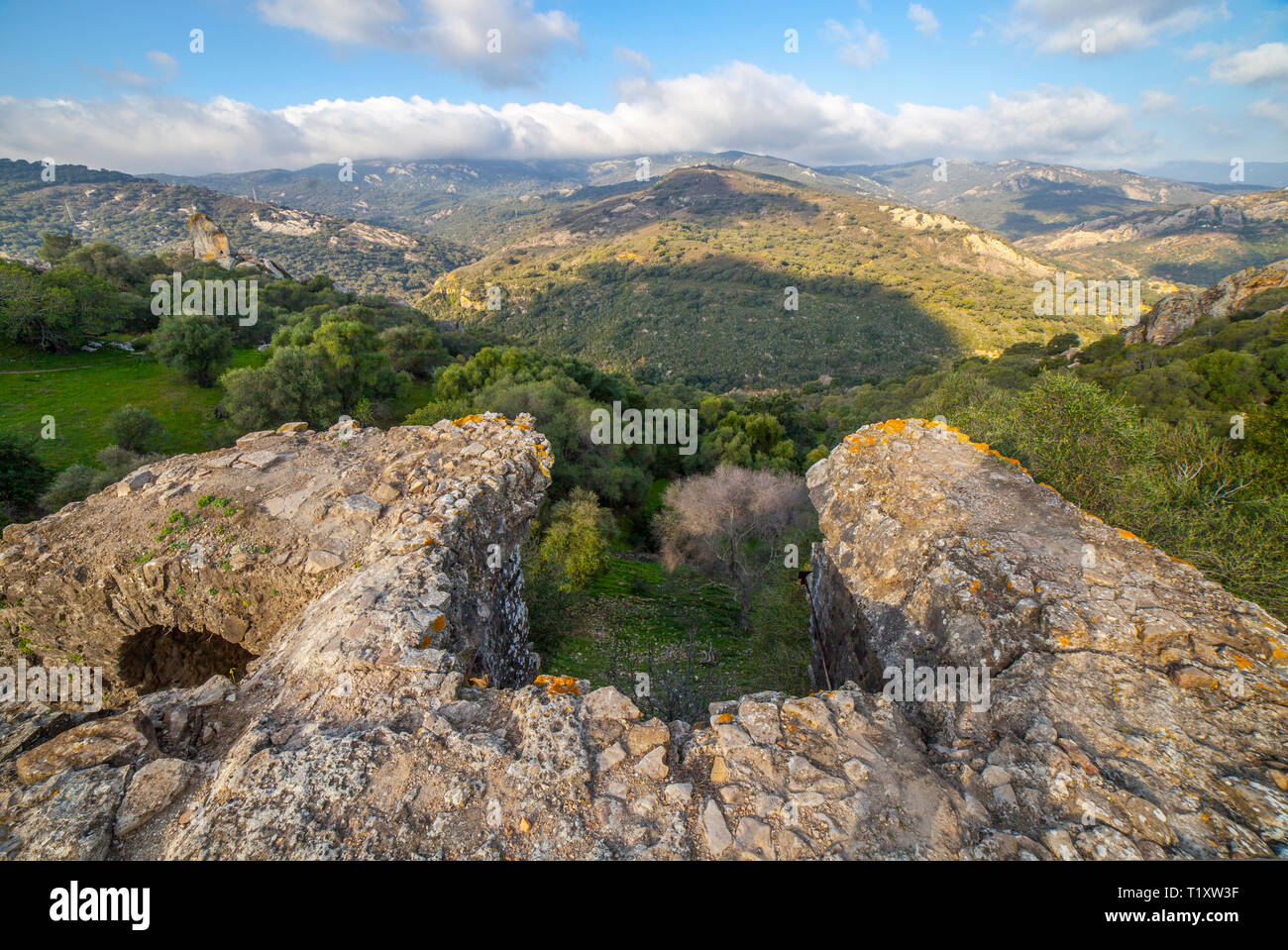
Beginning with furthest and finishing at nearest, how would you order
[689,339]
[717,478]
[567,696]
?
[689,339] → [717,478] → [567,696]

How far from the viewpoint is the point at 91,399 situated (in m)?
26.2

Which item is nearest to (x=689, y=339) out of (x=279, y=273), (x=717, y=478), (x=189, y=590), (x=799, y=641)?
(x=279, y=273)

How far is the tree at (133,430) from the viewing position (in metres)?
21.3

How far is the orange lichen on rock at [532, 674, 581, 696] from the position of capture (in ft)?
18.6

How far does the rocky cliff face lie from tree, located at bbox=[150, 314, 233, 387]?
2739cm

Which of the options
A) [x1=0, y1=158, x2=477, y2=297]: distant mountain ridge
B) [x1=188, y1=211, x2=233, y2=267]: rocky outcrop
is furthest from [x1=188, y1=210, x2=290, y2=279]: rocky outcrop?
[x1=0, y1=158, x2=477, y2=297]: distant mountain ridge

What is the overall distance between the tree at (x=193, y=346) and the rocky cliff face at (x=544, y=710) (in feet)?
89.9

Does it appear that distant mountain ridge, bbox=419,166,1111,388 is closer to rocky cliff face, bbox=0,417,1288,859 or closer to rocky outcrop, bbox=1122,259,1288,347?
rocky outcrop, bbox=1122,259,1288,347

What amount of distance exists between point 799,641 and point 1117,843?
10.7 metres

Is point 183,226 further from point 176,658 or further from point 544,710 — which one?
point 544,710

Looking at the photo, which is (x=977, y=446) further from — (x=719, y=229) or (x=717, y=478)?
(x=719, y=229)

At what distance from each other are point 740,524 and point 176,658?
57.4 feet

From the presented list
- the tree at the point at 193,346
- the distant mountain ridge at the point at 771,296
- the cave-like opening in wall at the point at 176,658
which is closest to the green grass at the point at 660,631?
the cave-like opening in wall at the point at 176,658

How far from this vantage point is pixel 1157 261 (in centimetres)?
17475
